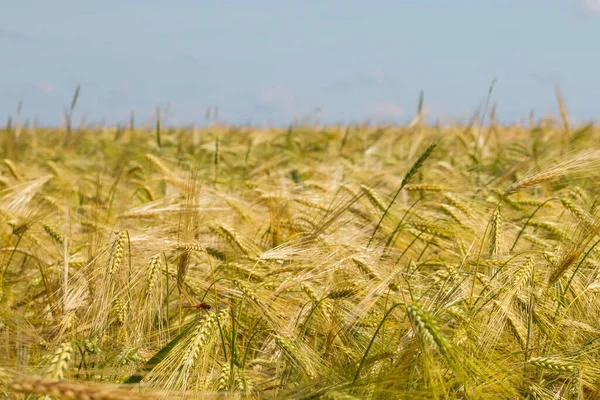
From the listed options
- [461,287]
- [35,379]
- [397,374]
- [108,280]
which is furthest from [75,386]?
[461,287]

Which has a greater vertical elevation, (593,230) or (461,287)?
(593,230)

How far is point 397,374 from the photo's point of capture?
1454mm

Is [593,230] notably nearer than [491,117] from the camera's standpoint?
Yes

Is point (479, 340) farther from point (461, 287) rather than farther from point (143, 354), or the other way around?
point (143, 354)

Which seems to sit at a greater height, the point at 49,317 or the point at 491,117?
the point at 491,117

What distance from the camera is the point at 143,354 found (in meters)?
1.86

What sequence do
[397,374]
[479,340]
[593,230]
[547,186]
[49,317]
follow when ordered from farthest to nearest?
[547,186]
[49,317]
[593,230]
[479,340]
[397,374]

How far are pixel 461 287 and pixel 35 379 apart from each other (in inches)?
42.8

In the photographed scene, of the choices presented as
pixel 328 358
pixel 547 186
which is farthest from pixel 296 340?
pixel 547 186

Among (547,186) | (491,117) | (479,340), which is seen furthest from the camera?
(491,117)

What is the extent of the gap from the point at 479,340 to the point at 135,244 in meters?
1.00

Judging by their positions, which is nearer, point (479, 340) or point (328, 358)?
point (479, 340)

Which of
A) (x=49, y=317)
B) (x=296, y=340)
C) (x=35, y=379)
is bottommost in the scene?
(x=49, y=317)

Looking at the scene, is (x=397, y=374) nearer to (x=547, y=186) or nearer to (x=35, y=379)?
(x=35, y=379)
